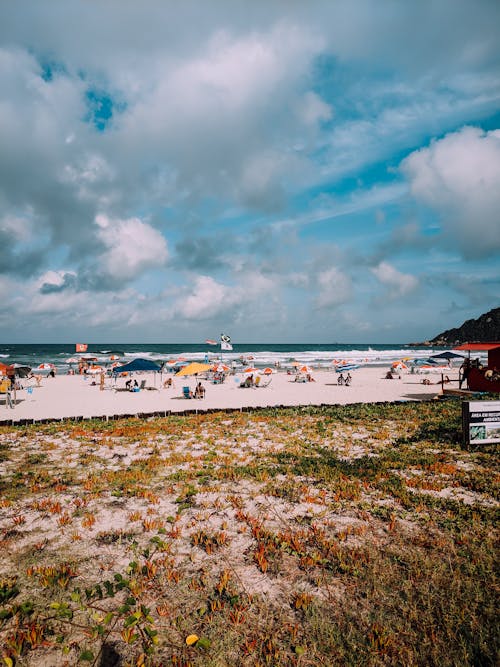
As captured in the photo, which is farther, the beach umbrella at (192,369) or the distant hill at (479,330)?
the distant hill at (479,330)

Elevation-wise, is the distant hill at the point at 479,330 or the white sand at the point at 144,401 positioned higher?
the distant hill at the point at 479,330

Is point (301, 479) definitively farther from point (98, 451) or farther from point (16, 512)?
point (98, 451)

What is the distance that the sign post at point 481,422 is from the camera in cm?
1034

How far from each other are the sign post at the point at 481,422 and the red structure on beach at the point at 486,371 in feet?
31.9

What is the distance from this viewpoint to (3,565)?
5145 mm

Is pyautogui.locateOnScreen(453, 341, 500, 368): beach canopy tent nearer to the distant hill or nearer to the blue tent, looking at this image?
the blue tent

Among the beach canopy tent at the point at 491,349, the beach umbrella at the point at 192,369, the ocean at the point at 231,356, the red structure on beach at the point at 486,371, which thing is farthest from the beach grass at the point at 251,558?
the ocean at the point at 231,356

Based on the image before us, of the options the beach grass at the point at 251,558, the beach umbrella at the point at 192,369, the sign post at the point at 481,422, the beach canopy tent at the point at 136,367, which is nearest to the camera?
the beach grass at the point at 251,558

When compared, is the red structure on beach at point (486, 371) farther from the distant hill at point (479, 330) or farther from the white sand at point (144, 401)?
the distant hill at point (479, 330)

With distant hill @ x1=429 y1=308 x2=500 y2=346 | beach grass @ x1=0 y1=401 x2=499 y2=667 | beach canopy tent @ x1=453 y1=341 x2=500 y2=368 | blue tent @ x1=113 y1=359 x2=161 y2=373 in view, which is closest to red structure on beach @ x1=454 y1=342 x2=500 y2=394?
beach canopy tent @ x1=453 y1=341 x2=500 y2=368

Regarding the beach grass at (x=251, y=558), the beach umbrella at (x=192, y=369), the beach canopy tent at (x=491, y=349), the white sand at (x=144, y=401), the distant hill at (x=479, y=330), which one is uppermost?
the distant hill at (x=479, y=330)

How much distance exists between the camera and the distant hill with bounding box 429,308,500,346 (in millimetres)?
→ 139000

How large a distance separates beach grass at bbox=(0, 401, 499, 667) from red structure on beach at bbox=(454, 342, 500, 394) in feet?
37.9

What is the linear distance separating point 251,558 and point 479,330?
172812 mm
